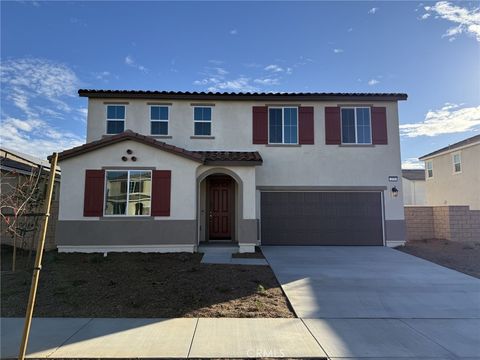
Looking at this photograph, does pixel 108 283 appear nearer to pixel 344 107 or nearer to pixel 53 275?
pixel 53 275

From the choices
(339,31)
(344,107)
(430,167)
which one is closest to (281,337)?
(339,31)

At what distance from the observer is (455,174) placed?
23234 mm

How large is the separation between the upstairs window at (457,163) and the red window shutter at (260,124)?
16.5 meters

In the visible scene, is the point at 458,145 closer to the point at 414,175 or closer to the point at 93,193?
the point at 414,175

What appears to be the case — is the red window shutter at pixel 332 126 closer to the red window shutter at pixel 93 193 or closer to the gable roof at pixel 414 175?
the red window shutter at pixel 93 193

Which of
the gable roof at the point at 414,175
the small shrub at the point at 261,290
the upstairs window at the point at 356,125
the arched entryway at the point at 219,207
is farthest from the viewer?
the gable roof at the point at 414,175

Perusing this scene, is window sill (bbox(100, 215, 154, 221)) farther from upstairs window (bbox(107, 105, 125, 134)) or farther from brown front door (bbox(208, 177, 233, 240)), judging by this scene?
upstairs window (bbox(107, 105, 125, 134))

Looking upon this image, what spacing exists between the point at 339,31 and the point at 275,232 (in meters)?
8.20

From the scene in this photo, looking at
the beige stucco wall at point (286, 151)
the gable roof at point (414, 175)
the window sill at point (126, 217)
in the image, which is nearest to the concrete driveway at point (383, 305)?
the beige stucco wall at point (286, 151)

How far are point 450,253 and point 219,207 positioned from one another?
9.11 metres

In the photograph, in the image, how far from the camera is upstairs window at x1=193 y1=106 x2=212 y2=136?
14406 millimetres

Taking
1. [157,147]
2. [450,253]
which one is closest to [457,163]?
[450,253]

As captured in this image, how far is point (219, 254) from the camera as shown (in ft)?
38.4

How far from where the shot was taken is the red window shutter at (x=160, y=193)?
1185 cm
